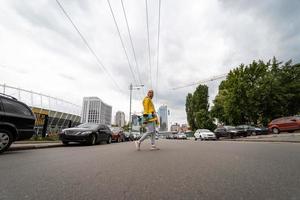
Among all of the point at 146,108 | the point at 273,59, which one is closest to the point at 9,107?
the point at 146,108

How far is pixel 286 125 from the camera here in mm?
20094

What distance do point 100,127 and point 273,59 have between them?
111 ft

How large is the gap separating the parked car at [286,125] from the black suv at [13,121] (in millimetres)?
21969

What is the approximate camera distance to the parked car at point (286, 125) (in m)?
19.3

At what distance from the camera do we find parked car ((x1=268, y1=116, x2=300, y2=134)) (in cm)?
1926

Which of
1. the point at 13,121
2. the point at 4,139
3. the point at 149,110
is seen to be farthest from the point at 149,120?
the point at 4,139

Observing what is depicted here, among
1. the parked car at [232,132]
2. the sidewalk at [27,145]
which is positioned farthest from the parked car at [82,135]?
the parked car at [232,132]

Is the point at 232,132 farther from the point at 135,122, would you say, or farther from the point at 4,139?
the point at 135,122

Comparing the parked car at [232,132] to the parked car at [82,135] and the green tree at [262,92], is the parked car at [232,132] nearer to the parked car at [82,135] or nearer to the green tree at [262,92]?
the green tree at [262,92]

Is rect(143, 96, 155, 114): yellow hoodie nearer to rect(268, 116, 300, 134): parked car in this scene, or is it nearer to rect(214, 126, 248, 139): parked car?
rect(268, 116, 300, 134): parked car

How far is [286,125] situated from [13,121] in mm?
22816

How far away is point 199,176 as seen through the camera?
2779 mm

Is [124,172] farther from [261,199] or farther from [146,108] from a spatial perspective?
[146,108]

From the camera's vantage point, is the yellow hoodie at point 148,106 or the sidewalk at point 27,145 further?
the sidewalk at point 27,145
